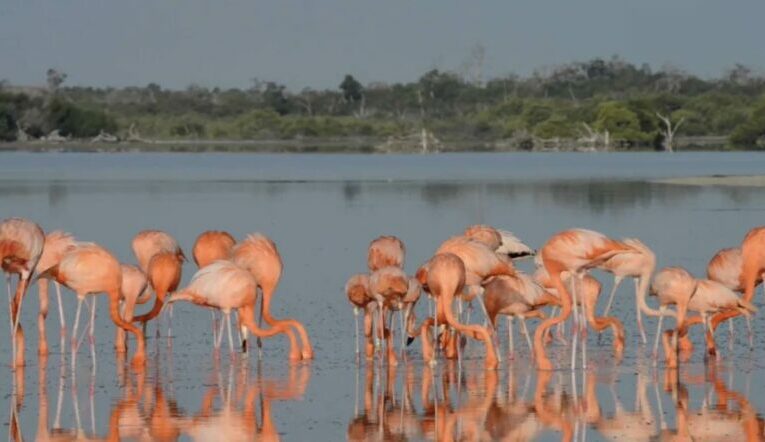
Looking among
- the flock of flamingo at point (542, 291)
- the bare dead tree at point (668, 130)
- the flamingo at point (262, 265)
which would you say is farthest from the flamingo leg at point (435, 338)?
the bare dead tree at point (668, 130)

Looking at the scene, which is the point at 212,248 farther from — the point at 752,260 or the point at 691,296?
the point at 752,260

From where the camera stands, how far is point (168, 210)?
75.0 feet

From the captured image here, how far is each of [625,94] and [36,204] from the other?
67990 mm

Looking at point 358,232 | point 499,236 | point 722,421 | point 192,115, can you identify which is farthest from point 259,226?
point 192,115

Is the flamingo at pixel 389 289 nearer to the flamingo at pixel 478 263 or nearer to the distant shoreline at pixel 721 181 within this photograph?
the flamingo at pixel 478 263

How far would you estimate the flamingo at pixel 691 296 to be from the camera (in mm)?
10094

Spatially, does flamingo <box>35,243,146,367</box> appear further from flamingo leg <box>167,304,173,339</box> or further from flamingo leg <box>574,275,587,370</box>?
flamingo leg <box>574,275,587,370</box>

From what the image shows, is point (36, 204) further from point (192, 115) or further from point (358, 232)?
point (192, 115)

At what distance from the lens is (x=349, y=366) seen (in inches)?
392

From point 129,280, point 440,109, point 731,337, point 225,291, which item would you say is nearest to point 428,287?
point 225,291

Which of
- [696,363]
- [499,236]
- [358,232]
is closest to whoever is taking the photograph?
[696,363]

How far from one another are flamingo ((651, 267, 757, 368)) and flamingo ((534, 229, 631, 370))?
41cm

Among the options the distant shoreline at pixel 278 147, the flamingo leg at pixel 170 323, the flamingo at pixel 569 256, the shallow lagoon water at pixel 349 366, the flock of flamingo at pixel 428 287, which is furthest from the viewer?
the distant shoreline at pixel 278 147

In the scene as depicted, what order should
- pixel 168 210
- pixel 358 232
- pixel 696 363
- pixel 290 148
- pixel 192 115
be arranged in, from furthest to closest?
pixel 192 115 < pixel 290 148 < pixel 168 210 < pixel 358 232 < pixel 696 363
